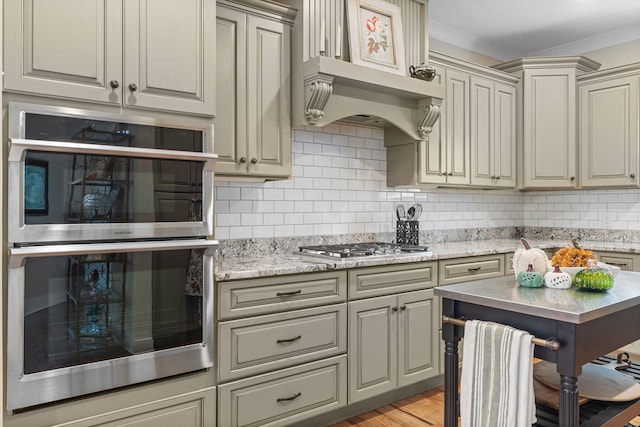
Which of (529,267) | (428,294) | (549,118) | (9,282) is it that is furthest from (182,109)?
(549,118)

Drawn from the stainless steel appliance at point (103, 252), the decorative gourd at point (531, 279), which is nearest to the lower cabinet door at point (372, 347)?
the stainless steel appliance at point (103, 252)

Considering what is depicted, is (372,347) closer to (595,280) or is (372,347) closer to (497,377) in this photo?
(497,377)

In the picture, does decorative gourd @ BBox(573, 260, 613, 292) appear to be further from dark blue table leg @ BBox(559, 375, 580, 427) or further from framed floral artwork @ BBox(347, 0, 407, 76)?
framed floral artwork @ BBox(347, 0, 407, 76)

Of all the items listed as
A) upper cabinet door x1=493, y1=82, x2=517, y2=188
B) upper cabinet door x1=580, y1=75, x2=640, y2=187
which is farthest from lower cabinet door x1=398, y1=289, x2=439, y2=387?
upper cabinet door x1=580, y1=75, x2=640, y2=187

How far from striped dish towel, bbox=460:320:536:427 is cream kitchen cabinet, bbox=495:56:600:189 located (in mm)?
3111

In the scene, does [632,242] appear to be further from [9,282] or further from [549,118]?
[9,282]

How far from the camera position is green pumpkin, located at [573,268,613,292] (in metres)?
1.83

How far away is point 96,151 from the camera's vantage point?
184cm

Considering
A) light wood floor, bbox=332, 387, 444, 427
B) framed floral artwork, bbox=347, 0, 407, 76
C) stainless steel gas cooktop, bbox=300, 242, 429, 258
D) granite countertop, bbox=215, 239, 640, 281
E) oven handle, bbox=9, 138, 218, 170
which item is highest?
framed floral artwork, bbox=347, 0, 407, 76

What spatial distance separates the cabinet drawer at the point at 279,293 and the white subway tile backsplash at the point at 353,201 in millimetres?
683

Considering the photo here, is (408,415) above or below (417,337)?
below

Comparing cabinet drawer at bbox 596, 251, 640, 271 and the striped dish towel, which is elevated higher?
cabinet drawer at bbox 596, 251, 640, 271

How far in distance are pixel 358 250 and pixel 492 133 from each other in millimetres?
2049

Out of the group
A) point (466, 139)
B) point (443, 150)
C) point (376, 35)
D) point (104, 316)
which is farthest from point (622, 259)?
point (104, 316)
